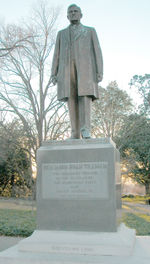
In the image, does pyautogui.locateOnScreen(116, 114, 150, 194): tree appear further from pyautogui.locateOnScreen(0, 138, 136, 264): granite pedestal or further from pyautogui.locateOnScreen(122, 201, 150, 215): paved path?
pyautogui.locateOnScreen(0, 138, 136, 264): granite pedestal

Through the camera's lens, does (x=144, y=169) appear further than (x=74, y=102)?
Yes

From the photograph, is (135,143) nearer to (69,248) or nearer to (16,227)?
(16,227)

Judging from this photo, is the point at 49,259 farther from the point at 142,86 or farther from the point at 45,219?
the point at 142,86

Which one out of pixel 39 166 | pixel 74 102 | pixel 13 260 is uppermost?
pixel 74 102

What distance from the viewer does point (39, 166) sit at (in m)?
5.26

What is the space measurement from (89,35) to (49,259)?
370 cm

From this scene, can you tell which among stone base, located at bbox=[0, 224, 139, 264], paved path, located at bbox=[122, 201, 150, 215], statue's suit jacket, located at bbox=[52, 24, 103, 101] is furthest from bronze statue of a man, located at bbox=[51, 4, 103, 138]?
paved path, located at bbox=[122, 201, 150, 215]

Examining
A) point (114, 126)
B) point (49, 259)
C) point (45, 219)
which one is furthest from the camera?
point (114, 126)

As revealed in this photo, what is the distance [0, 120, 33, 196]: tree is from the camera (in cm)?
2303

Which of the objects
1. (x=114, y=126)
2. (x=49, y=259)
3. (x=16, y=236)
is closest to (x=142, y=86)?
(x=114, y=126)

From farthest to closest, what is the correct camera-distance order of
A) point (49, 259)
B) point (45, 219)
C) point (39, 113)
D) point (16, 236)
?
1. point (39, 113)
2. point (16, 236)
3. point (45, 219)
4. point (49, 259)

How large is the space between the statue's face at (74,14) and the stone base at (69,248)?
11.8 ft

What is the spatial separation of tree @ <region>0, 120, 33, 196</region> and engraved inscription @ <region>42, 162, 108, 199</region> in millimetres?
17895

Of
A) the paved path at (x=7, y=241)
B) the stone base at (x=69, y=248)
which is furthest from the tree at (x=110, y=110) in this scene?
the stone base at (x=69, y=248)
